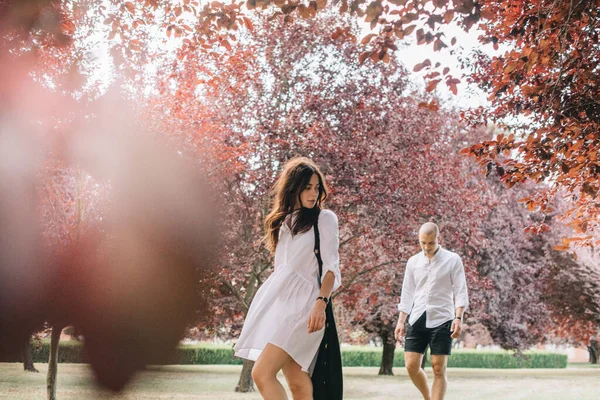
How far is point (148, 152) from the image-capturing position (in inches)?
553

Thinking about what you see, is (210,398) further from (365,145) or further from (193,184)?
(365,145)

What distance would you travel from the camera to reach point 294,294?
14.6 ft

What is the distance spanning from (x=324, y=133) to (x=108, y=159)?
484 centimetres

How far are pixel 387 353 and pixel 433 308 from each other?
21943mm

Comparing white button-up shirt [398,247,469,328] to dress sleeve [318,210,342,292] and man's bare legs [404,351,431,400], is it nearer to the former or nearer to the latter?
man's bare legs [404,351,431,400]


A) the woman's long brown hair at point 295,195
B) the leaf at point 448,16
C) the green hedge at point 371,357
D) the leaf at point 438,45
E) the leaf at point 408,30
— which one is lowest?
the green hedge at point 371,357

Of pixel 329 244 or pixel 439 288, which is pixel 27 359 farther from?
pixel 329 244

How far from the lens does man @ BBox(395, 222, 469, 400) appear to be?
770cm

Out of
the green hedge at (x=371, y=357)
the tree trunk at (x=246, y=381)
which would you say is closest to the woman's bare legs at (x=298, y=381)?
the tree trunk at (x=246, y=381)

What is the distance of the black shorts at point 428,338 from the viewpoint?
7672 mm

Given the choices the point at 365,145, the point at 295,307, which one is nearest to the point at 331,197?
the point at 365,145

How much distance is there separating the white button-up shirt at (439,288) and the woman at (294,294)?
141 inches

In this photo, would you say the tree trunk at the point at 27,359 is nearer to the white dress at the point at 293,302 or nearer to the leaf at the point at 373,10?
the leaf at the point at 373,10

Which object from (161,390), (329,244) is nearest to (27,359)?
(161,390)
